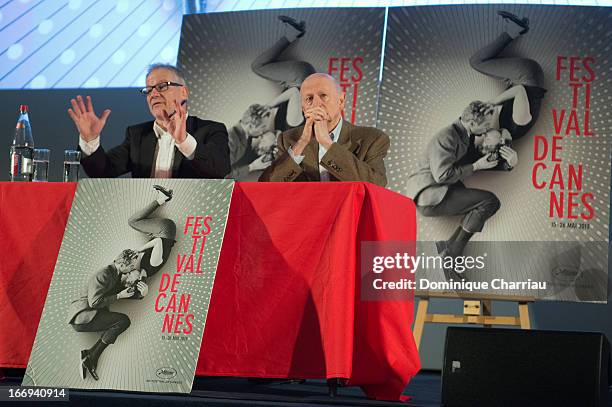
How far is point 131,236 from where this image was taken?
253cm

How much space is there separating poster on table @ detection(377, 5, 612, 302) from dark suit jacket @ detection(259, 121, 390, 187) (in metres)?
1.21

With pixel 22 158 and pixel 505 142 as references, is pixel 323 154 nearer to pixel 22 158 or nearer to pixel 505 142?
pixel 22 158

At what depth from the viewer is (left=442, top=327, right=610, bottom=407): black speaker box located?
219cm

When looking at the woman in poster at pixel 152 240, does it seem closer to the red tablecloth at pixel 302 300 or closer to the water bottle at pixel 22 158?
the red tablecloth at pixel 302 300

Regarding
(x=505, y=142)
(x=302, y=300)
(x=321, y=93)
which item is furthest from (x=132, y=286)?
(x=505, y=142)

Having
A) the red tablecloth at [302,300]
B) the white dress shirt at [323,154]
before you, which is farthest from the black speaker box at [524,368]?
the white dress shirt at [323,154]

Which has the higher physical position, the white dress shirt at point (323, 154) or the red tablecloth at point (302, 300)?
the white dress shirt at point (323, 154)

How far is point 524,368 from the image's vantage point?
2.26 m

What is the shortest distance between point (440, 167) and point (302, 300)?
1.88 m

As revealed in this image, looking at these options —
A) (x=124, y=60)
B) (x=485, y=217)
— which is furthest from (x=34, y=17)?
(x=485, y=217)

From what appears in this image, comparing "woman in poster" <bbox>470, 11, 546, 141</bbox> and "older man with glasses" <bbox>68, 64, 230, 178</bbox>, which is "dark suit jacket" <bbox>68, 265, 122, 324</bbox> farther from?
"woman in poster" <bbox>470, 11, 546, 141</bbox>

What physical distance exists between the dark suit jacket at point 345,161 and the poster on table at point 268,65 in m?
1.33

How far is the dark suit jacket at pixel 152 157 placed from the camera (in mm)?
2930

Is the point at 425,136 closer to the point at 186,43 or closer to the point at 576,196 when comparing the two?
the point at 576,196
